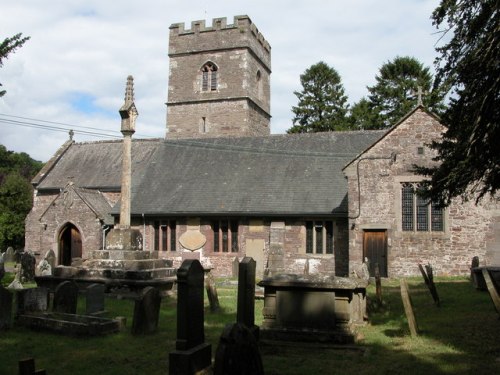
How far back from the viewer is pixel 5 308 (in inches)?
416

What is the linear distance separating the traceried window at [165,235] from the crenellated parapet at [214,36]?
50.8ft

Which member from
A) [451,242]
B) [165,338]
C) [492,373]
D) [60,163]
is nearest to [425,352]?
[492,373]

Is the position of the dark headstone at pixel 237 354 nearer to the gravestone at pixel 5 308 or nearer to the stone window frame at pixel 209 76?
the gravestone at pixel 5 308

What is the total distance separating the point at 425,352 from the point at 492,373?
4.56ft

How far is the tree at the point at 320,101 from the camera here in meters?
50.8

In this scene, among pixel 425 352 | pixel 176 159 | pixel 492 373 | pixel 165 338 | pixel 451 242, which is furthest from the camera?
pixel 176 159

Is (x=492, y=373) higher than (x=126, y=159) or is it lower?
lower

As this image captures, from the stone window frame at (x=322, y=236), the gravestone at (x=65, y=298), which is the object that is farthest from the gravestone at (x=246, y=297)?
the stone window frame at (x=322, y=236)

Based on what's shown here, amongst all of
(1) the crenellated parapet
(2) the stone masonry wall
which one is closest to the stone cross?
(2) the stone masonry wall

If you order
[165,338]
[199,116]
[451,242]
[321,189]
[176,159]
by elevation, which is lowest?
[165,338]

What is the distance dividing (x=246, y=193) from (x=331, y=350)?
1682cm

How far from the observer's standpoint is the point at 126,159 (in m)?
17.5

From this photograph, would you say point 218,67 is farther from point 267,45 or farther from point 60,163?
point 60,163

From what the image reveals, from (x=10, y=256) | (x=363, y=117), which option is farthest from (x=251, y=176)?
(x=363, y=117)
